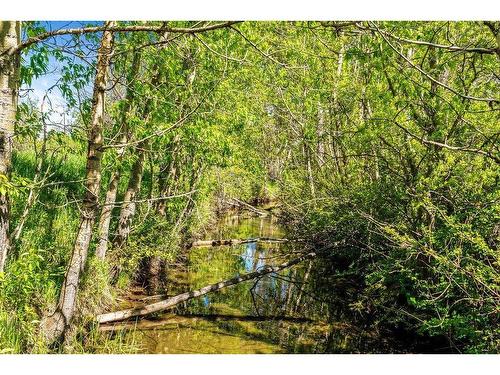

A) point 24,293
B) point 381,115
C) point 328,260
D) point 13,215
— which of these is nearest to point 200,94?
point 381,115

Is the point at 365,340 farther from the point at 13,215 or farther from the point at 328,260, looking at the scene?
the point at 13,215

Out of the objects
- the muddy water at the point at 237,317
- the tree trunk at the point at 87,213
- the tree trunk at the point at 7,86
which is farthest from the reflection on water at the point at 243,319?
the tree trunk at the point at 7,86

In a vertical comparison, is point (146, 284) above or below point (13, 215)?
below

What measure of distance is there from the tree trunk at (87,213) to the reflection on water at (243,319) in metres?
1.39

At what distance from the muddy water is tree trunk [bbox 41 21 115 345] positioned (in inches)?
54.2

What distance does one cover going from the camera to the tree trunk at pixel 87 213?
4070 millimetres

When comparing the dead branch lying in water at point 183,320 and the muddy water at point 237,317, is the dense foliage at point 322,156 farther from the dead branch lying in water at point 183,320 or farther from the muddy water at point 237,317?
the muddy water at point 237,317

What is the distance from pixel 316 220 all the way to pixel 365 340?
117 inches

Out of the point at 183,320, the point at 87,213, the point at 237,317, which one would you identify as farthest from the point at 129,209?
the point at 87,213

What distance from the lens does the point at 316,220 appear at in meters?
8.59

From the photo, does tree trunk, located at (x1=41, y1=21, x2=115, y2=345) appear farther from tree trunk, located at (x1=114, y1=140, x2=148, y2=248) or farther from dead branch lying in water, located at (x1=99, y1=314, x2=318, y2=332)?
tree trunk, located at (x1=114, y1=140, x2=148, y2=248)

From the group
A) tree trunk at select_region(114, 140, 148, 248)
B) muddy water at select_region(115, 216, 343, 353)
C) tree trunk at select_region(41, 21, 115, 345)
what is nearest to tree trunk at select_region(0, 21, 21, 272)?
tree trunk at select_region(41, 21, 115, 345)

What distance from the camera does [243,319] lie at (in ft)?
21.6

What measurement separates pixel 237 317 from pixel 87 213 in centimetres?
346
